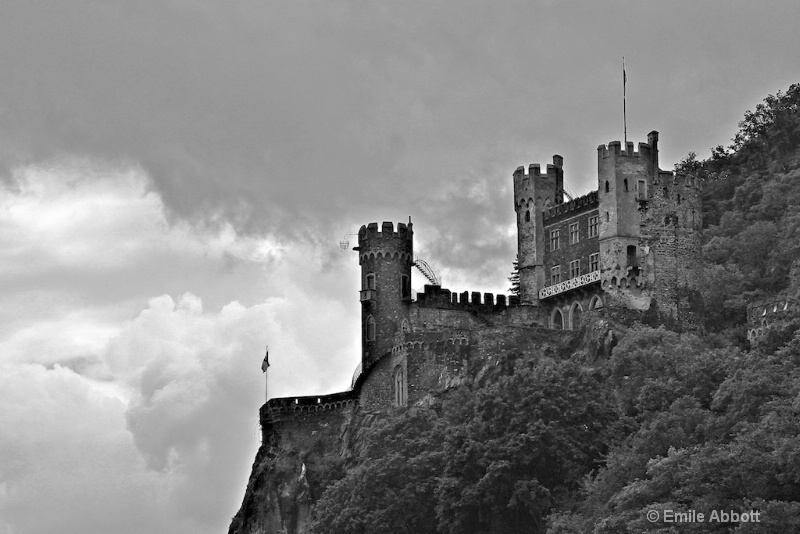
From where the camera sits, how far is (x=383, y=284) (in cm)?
Result: 11662

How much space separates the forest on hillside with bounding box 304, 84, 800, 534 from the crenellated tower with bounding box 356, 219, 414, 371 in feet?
20.1

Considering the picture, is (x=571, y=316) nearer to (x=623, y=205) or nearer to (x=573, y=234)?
(x=573, y=234)

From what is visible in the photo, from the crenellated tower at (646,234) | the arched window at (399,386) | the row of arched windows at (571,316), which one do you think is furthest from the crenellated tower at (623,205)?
the arched window at (399,386)

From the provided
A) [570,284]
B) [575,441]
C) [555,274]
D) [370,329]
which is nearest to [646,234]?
[570,284]

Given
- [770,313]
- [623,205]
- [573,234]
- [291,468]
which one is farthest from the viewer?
[573,234]

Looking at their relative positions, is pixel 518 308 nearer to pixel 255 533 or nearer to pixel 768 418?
pixel 255 533

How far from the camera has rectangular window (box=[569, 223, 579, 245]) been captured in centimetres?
11644

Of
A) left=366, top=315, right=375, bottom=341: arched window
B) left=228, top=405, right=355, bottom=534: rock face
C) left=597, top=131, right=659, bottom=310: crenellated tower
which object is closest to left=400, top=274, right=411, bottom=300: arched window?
left=366, top=315, right=375, bottom=341: arched window

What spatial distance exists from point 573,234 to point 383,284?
10.6 m

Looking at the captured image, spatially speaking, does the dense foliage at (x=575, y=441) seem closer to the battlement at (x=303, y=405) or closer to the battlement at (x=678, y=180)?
the battlement at (x=303, y=405)

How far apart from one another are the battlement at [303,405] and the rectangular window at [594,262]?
1433 centimetres

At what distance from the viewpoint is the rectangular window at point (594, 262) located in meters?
114

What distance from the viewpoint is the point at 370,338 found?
377 ft

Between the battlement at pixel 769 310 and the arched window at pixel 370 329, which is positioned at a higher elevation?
the arched window at pixel 370 329
